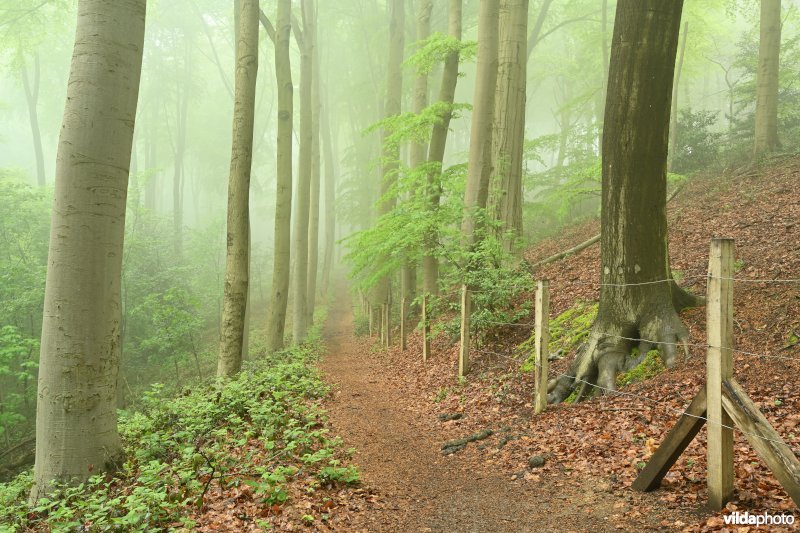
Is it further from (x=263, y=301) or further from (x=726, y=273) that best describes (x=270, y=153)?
(x=726, y=273)

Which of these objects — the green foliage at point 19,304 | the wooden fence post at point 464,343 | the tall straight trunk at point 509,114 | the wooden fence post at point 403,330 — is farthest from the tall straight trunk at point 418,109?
the green foliage at point 19,304

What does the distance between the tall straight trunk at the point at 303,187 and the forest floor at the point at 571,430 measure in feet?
20.2

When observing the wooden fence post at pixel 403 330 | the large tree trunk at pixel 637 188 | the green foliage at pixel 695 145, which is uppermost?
the green foliage at pixel 695 145

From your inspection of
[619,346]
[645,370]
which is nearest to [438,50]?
[619,346]

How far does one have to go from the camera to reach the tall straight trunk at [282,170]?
42.2 feet

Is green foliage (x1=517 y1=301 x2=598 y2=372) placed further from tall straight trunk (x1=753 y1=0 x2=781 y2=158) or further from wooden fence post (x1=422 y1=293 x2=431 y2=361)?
tall straight trunk (x1=753 y1=0 x2=781 y2=158)

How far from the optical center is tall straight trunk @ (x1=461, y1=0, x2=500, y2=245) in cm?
1140

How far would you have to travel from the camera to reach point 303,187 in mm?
16828

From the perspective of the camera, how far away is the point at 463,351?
356 inches

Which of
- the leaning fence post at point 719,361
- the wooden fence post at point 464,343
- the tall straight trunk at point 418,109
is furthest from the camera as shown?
the tall straight trunk at point 418,109

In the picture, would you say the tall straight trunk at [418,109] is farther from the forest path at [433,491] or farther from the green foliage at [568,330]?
the forest path at [433,491]

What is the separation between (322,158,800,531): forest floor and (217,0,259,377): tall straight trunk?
224 centimetres

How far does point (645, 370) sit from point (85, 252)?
6248mm

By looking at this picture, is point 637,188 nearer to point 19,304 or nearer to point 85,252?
point 85,252
